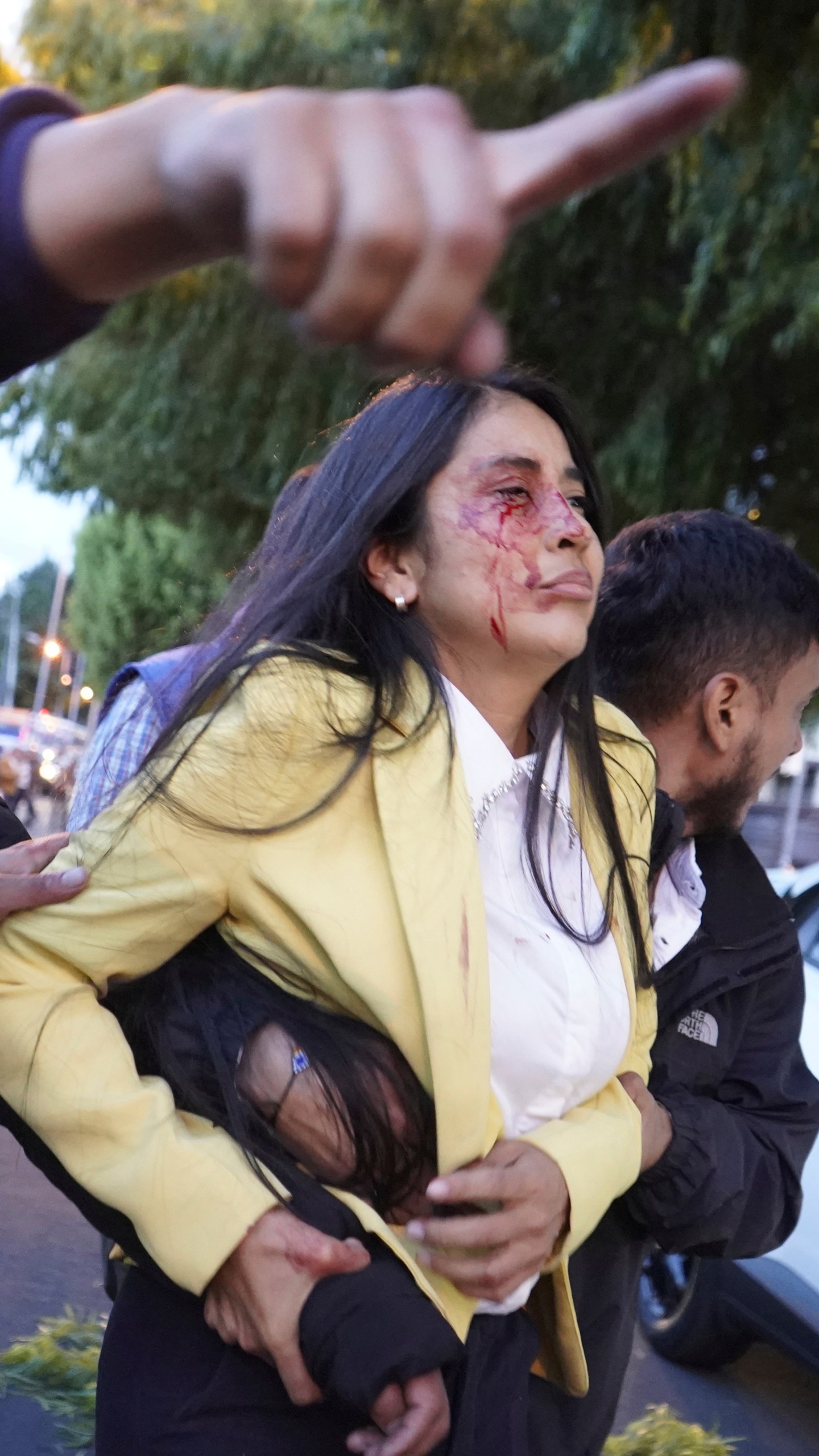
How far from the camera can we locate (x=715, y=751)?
2.21 meters

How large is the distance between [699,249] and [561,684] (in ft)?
18.7

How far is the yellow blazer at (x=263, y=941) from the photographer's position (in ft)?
4.57

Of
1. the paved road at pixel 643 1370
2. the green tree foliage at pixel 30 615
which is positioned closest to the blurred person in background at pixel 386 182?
the paved road at pixel 643 1370

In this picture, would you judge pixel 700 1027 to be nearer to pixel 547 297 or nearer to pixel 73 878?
pixel 73 878

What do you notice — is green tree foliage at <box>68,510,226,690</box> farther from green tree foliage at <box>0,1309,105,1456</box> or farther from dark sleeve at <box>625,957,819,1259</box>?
dark sleeve at <box>625,957,819,1259</box>

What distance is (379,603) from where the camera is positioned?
1734 mm

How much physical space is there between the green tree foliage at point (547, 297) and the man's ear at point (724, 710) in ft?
15.1

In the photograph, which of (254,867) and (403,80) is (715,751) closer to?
(254,867)

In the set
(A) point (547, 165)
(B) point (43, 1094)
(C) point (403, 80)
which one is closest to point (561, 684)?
(B) point (43, 1094)

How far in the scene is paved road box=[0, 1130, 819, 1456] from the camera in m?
3.95

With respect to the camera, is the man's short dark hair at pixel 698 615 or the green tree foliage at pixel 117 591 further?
the green tree foliage at pixel 117 591

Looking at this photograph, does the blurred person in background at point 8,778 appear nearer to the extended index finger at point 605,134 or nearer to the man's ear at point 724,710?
the man's ear at point 724,710

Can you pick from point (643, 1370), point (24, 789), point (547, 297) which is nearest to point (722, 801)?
point (643, 1370)

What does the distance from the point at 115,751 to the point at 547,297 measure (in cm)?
667
